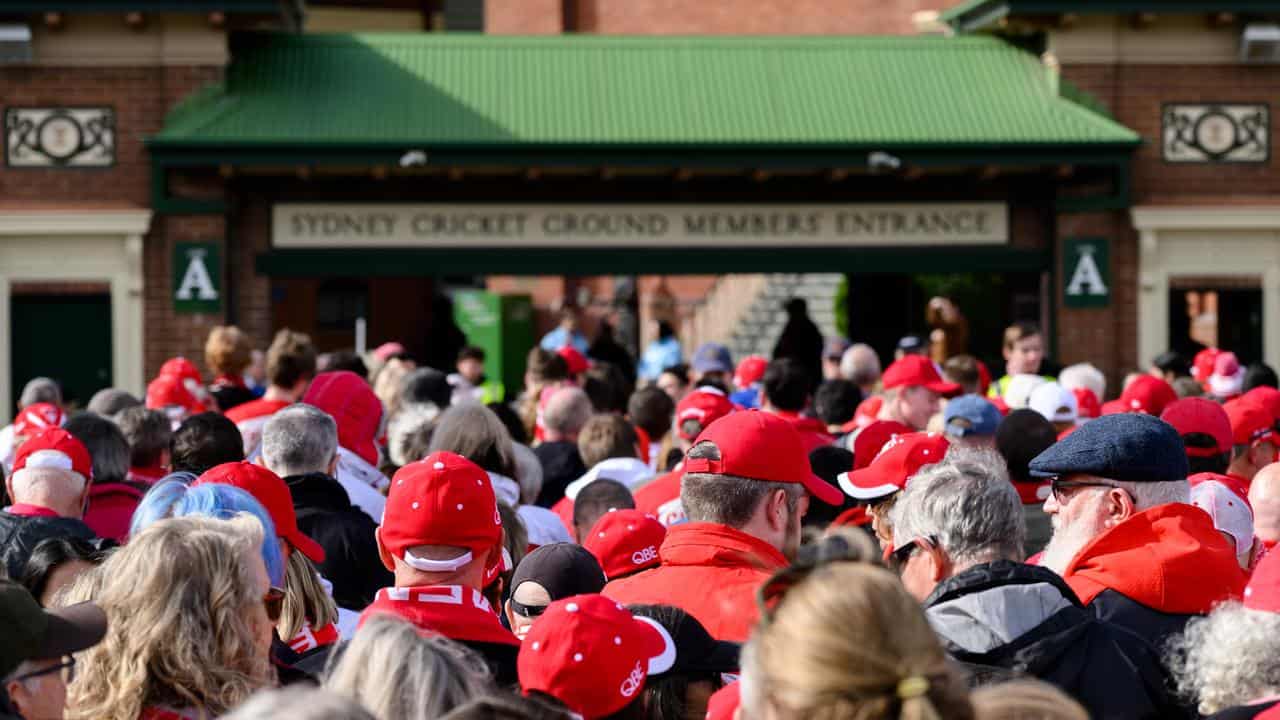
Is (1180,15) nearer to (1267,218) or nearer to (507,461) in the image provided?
(1267,218)

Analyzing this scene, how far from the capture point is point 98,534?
6.89 meters

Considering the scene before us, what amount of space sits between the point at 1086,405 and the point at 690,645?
6.84 metres

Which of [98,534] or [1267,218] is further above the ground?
[1267,218]

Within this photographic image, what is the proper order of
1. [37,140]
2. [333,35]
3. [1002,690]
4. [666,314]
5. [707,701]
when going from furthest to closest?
[666,314] < [333,35] < [37,140] < [707,701] < [1002,690]

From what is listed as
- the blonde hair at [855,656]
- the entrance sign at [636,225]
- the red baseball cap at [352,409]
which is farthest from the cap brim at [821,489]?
the entrance sign at [636,225]

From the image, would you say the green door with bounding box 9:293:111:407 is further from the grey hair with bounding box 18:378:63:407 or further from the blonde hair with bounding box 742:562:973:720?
the blonde hair with bounding box 742:562:973:720

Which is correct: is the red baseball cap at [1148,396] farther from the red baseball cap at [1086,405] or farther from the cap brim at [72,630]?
the cap brim at [72,630]

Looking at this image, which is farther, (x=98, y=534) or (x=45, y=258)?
(x=45, y=258)

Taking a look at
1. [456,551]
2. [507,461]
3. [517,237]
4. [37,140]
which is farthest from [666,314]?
[456,551]

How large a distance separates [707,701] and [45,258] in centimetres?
1585

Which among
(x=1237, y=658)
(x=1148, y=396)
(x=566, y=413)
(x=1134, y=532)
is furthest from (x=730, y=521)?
(x=1148, y=396)

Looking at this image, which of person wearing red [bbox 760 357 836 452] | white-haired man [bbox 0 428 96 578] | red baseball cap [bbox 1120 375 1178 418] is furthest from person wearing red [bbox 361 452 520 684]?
red baseball cap [bbox 1120 375 1178 418]

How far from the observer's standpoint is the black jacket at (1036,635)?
4.01 metres

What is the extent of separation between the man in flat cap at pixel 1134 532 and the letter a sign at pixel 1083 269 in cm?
1435
